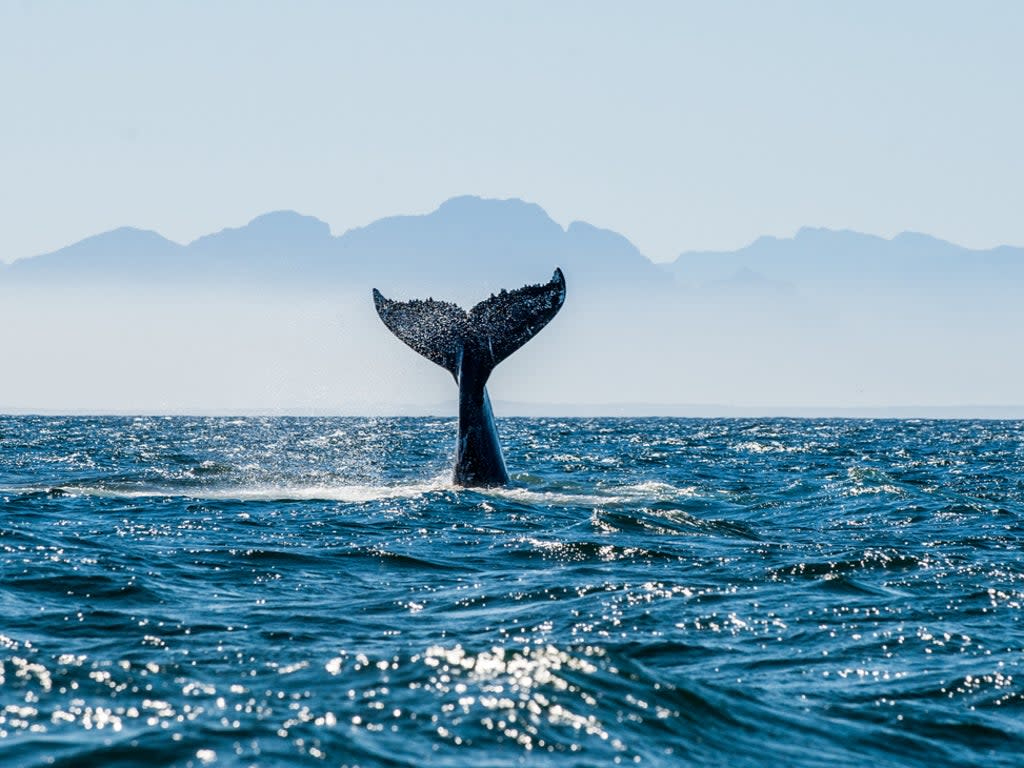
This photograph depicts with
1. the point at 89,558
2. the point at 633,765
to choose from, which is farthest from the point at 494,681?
the point at 89,558

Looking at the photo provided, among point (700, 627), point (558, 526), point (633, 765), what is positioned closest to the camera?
point (633, 765)

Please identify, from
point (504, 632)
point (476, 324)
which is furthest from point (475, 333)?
point (504, 632)

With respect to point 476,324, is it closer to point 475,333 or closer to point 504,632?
point 475,333

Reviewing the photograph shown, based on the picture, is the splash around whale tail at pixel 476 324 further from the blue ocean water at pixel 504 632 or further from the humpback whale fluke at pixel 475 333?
the blue ocean water at pixel 504 632

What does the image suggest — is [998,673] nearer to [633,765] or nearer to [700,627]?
[700,627]

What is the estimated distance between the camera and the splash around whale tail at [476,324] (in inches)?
722

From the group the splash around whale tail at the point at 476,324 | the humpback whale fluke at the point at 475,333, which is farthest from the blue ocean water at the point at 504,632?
the splash around whale tail at the point at 476,324

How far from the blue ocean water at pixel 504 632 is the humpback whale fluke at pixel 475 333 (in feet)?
4.14

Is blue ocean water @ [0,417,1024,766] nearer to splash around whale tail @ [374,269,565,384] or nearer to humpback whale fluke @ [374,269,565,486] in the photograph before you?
humpback whale fluke @ [374,269,565,486]

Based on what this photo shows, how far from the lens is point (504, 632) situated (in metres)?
8.95

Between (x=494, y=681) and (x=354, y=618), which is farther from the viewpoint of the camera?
(x=354, y=618)

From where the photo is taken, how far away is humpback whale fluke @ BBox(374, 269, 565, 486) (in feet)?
60.3

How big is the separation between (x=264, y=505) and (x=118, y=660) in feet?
32.9

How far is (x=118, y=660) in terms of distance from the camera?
25.9ft
